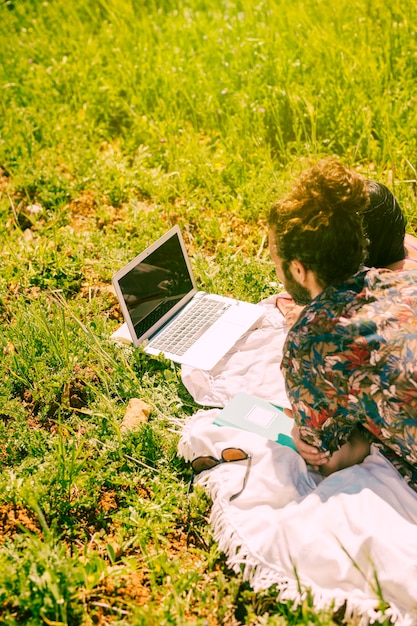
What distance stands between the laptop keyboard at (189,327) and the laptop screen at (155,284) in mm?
94

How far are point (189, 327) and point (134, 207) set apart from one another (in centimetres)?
135

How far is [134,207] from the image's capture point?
4445mm

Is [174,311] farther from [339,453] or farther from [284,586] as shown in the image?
[284,586]

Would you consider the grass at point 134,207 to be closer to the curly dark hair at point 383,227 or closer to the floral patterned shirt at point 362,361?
the floral patterned shirt at point 362,361

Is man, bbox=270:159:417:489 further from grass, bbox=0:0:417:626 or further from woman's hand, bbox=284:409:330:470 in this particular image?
grass, bbox=0:0:417:626

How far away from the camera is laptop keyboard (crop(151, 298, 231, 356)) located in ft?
11.2

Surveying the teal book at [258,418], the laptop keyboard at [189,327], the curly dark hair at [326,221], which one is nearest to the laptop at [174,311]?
the laptop keyboard at [189,327]

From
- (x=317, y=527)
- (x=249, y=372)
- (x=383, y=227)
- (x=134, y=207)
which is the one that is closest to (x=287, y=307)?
(x=249, y=372)

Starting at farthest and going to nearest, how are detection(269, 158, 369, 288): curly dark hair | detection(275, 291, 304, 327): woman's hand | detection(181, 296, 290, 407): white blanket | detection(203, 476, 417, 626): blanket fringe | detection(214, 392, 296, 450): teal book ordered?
detection(275, 291, 304, 327): woman's hand < detection(181, 296, 290, 407): white blanket < detection(214, 392, 296, 450): teal book < detection(269, 158, 369, 288): curly dark hair < detection(203, 476, 417, 626): blanket fringe

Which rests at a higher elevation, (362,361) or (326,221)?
(326,221)

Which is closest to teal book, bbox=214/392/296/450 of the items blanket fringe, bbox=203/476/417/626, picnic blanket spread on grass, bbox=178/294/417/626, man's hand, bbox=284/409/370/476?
picnic blanket spread on grass, bbox=178/294/417/626

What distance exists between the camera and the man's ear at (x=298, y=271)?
2383 millimetres

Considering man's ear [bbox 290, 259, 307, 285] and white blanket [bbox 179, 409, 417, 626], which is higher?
→ man's ear [bbox 290, 259, 307, 285]

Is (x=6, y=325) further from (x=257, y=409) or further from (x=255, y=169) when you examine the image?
(x=255, y=169)
